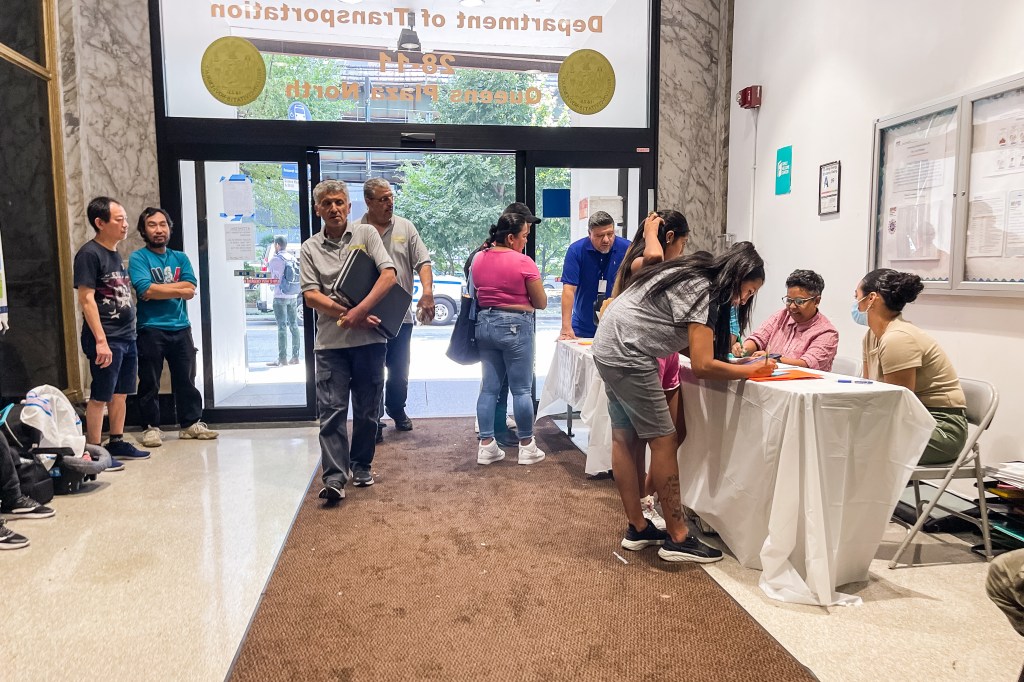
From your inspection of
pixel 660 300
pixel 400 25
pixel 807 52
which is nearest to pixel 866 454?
Answer: pixel 660 300

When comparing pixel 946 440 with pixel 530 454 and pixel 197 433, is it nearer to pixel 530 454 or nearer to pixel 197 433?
pixel 530 454

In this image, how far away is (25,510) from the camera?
3143mm

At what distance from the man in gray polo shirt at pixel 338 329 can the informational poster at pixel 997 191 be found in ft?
8.60

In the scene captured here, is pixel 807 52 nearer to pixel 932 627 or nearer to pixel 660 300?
pixel 660 300

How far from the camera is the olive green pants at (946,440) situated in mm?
2561

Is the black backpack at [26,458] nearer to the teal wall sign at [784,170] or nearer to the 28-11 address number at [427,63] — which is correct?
the 28-11 address number at [427,63]

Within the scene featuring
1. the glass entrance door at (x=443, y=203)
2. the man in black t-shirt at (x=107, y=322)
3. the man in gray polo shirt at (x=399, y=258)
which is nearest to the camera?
the man in black t-shirt at (x=107, y=322)

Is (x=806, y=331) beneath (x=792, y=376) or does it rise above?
above

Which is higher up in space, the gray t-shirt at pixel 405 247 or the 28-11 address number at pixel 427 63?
the 28-11 address number at pixel 427 63

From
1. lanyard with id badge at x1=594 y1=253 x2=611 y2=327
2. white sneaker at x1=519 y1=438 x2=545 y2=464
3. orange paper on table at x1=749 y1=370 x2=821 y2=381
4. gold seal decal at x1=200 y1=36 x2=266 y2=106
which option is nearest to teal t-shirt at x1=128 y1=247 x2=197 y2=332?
gold seal decal at x1=200 y1=36 x2=266 y2=106

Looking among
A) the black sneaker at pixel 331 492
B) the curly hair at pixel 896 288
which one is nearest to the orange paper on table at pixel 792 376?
the curly hair at pixel 896 288

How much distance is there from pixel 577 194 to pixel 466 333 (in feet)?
6.39

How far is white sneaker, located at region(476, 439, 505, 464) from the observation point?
395cm

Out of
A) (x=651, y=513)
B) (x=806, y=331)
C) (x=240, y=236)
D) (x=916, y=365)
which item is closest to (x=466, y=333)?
(x=651, y=513)
